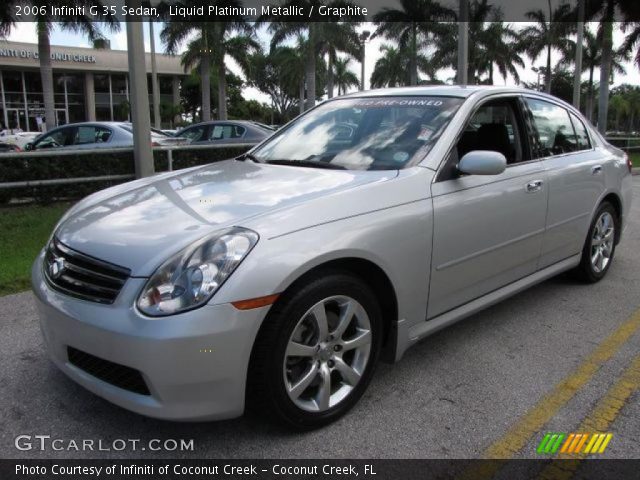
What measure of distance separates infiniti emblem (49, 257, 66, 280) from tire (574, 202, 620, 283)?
3.92m

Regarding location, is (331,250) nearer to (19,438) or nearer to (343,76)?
(19,438)

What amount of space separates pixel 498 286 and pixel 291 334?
1.74 m

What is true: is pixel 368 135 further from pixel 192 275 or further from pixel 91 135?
pixel 91 135

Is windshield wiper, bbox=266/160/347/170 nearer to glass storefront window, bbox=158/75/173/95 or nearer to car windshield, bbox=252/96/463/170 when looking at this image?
car windshield, bbox=252/96/463/170

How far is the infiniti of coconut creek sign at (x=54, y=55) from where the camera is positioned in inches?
1653

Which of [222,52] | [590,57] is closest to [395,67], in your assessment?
[590,57]

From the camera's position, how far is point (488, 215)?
337 centimetres

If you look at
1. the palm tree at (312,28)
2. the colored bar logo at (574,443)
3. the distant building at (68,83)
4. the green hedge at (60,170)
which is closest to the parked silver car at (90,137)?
the green hedge at (60,170)

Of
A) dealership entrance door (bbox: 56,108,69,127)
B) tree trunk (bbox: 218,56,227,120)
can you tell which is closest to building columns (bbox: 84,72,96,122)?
dealership entrance door (bbox: 56,108,69,127)

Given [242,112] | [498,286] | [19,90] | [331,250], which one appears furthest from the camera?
[242,112]

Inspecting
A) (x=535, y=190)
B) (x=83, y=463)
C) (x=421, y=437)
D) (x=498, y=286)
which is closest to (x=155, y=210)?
(x=83, y=463)

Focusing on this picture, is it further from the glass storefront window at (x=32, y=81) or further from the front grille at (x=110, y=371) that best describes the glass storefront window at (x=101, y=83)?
the front grille at (x=110, y=371)

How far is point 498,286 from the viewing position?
3.62 metres

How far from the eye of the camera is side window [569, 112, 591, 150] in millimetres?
4668
